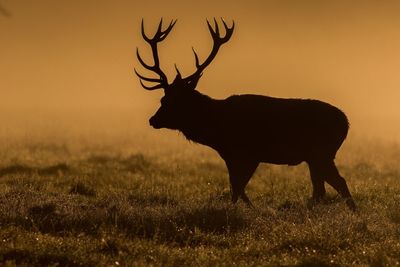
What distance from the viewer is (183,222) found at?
1102cm

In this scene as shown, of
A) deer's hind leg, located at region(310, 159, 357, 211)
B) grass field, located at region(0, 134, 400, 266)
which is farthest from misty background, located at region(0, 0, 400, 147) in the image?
deer's hind leg, located at region(310, 159, 357, 211)

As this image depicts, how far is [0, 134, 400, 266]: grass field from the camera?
9.27 m

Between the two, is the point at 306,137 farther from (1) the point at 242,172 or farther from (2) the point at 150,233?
(2) the point at 150,233

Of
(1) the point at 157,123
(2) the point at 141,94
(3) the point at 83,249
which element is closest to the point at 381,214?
(1) the point at 157,123

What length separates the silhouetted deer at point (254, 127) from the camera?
1309cm

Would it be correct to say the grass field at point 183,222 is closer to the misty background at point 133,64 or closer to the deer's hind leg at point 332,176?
the deer's hind leg at point 332,176

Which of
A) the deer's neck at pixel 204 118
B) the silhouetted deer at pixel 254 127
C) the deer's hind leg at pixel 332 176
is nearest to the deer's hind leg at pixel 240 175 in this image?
the silhouetted deer at pixel 254 127

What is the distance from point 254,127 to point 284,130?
475 millimetres

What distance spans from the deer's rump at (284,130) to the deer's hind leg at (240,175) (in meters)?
0.14

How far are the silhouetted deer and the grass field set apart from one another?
600mm

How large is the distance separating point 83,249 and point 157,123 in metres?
4.51

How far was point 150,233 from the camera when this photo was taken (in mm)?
10430

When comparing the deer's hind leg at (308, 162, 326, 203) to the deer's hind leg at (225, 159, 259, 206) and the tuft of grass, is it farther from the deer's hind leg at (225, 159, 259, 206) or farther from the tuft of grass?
the tuft of grass

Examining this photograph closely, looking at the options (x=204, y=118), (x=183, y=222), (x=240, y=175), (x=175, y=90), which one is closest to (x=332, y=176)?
(x=240, y=175)
